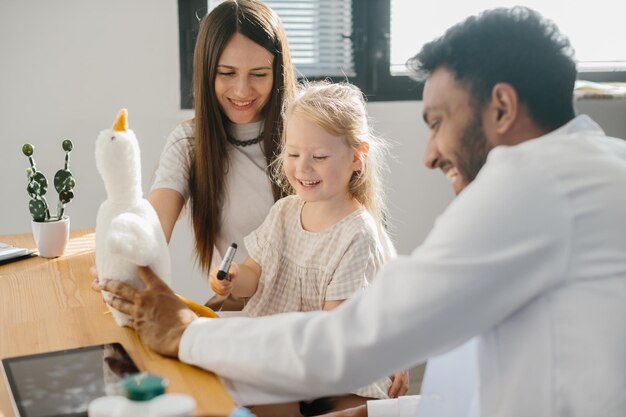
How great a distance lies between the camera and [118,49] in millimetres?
2732

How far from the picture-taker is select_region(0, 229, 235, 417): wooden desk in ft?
3.20

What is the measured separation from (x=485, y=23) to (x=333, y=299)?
724 mm

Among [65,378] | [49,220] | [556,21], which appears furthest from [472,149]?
[556,21]

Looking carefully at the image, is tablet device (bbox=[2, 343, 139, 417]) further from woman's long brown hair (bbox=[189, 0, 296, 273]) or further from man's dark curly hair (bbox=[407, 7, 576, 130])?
woman's long brown hair (bbox=[189, 0, 296, 273])

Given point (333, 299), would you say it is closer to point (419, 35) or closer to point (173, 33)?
point (173, 33)

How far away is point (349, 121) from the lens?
1654 millimetres

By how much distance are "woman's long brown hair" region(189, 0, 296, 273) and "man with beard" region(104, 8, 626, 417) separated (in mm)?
884

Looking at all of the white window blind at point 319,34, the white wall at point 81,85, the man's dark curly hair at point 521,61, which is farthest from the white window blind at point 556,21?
the man's dark curly hair at point 521,61

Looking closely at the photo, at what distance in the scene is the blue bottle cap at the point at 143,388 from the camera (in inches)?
32.3

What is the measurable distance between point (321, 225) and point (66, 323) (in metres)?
0.62

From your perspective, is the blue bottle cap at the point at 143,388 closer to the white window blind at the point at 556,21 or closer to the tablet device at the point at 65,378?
the tablet device at the point at 65,378

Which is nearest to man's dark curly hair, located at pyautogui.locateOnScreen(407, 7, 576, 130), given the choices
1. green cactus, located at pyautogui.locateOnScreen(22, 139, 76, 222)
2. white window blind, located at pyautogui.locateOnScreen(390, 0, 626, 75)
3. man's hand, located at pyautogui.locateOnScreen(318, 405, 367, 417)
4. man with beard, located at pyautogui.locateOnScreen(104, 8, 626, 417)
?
man with beard, located at pyautogui.locateOnScreen(104, 8, 626, 417)

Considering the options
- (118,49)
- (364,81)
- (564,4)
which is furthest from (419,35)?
(118,49)

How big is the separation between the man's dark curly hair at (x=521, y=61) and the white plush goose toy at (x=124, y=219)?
507 mm
